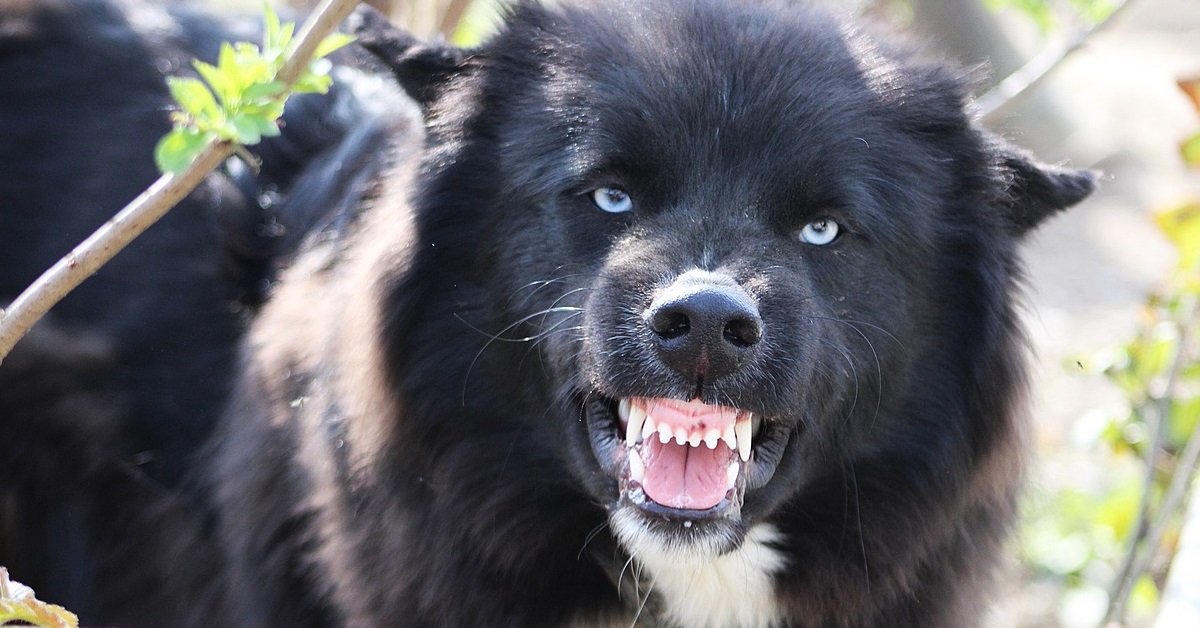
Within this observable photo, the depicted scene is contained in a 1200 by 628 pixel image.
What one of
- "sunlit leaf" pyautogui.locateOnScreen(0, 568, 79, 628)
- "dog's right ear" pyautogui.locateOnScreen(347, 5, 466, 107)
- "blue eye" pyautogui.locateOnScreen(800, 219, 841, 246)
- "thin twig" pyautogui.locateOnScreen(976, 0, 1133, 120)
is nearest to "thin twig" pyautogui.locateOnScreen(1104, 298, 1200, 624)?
"thin twig" pyautogui.locateOnScreen(976, 0, 1133, 120)

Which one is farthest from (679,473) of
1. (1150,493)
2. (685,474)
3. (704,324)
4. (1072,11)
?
(1072,11)

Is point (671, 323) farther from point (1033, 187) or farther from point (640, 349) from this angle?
point (1033, 187)

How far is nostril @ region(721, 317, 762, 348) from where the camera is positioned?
8.32 ft

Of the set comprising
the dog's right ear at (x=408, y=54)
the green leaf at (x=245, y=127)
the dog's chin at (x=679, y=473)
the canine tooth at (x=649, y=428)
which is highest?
the green leaf at (x=245, y=127)

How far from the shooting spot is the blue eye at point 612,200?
2.89m

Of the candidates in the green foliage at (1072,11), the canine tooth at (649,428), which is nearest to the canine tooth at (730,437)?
the canine tooth at (649,428)

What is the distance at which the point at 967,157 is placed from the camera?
10.3 ft

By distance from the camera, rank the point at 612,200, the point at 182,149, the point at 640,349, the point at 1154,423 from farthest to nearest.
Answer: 1. the point at 1154,423
2. the point at 612,200
3. the point at 640,349
4. the point at 182,149

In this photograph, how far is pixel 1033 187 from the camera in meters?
3.16

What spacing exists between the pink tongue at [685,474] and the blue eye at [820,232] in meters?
0.49

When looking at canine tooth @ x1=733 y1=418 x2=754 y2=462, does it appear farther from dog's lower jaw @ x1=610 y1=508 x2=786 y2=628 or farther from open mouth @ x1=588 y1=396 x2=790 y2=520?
dog's lower jaw @ x1=610 y1=508 x2=786 y2=628

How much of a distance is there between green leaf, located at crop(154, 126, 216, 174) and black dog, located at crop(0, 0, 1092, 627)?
0.79 metres

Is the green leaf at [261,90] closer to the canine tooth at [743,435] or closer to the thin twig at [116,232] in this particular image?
the thin twig at [116,232]

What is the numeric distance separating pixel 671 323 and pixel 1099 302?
22.0 feet
